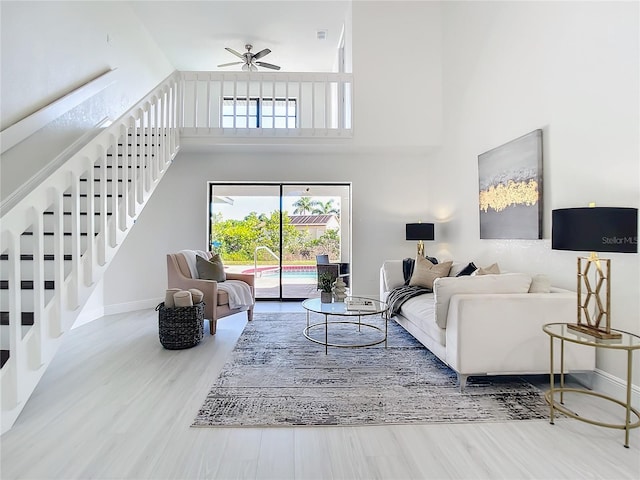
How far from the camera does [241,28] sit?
5539 millimetres

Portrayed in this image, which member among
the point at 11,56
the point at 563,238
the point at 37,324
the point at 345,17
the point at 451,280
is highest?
the point at 345,17

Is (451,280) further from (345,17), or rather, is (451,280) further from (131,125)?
(345,17)

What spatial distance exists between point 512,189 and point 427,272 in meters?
1.26

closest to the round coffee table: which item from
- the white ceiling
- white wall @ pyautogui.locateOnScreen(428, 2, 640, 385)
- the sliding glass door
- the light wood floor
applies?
the light wood floor

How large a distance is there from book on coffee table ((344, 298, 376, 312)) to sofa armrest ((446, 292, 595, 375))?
1022 millimetres

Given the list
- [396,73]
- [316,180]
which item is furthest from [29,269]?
[396,73]

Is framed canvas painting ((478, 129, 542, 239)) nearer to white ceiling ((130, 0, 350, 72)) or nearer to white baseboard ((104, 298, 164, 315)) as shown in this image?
white ceiling ((130, 0, 350, 72))

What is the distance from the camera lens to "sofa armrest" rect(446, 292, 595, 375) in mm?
2373

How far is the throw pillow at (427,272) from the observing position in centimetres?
393

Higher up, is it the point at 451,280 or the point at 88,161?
the point at 88,161

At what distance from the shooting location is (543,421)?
6.72ft

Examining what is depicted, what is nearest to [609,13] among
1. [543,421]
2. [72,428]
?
[543,421]

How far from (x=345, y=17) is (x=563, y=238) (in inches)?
192

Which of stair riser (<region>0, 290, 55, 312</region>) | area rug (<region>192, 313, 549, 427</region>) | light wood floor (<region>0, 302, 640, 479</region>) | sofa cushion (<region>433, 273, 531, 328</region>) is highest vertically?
sofa cushion (<region>433, 273, 531, 328</region>)
